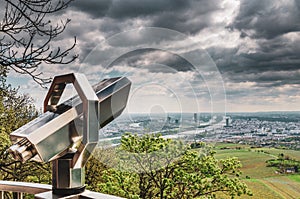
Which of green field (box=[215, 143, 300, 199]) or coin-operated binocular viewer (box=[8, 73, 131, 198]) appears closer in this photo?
coin-operated binocular viewer (box=[8, 73, 131, 198])

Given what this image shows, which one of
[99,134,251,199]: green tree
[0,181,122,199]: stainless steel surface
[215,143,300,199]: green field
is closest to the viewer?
[0,181,122,199]: stainless steel surface

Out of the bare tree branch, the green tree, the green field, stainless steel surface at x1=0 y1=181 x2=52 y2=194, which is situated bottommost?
the green tree

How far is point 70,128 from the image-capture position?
0.84m

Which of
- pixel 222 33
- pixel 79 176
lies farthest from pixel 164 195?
pixel 79 176

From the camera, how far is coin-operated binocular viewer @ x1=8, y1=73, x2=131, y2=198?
779 millimetres

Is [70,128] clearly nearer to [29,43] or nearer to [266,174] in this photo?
[29,43]

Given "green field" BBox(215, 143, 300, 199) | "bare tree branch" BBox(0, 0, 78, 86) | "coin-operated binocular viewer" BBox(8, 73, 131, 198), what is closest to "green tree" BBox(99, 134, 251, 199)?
"green field" BBox(215, 143, 300, 199)

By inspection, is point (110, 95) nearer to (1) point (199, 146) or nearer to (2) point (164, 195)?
(1) point (199, 146)

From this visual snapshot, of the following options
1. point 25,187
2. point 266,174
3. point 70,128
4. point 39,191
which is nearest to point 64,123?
point 70,128

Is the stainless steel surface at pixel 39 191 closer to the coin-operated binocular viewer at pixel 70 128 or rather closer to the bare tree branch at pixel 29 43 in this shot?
the coin-operated binocular viewer at pixel 70 128

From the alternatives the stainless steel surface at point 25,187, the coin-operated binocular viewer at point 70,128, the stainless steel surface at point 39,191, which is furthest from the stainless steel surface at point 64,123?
the stainless steel surface at point 25,187

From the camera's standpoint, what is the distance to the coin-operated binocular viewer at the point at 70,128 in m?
0.78

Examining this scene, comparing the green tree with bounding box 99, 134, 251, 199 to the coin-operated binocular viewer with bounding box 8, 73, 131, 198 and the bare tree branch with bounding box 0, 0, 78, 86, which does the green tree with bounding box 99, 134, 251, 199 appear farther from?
the coin-operated binocular viewer with bounding box 8, 73, 131, 198

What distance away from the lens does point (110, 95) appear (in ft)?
3.01
